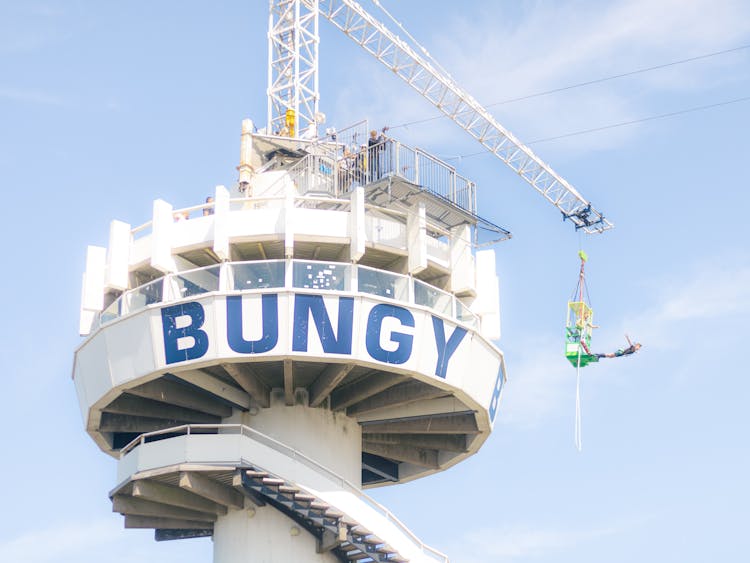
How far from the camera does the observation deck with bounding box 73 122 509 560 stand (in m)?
54.0

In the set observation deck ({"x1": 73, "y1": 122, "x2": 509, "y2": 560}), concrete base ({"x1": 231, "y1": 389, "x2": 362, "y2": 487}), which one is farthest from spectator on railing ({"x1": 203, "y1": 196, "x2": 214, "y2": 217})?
concrete base ({"x1": 231, "y1": 389, "x2": 362, "y2": 487})

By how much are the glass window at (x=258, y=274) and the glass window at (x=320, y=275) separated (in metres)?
0.61

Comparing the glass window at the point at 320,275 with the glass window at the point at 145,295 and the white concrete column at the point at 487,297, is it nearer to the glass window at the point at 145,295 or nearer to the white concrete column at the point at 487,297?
the glass window at the point at 145,295

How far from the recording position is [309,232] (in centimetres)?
5591

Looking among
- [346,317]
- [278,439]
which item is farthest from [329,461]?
[346,317]

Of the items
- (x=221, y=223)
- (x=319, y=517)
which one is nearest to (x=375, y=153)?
(x=221, y=223)

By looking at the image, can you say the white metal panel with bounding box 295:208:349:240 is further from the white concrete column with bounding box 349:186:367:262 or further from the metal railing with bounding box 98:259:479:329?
the metal railing with bounding box 98:259:479:329

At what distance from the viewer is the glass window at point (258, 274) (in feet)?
179

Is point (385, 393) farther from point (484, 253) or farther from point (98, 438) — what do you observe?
point (98, 438)

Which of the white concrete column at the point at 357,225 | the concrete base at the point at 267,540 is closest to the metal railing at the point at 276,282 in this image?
the white concrete column at the point at 357,225

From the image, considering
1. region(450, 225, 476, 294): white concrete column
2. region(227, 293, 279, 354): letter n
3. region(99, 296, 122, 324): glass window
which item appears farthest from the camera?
region(450, 225, 476, 294): white concrete column

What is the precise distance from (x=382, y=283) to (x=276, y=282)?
4000 millimetres

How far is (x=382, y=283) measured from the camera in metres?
55.8

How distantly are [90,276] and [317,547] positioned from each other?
530 inches
